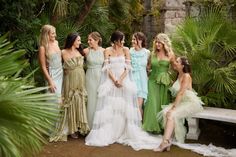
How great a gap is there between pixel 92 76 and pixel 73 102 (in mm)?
590

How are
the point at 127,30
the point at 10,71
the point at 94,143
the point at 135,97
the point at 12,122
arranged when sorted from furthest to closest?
the point at 127,30
the point at 135,97
the point at 94,143
the point at 10,71
the point at 12,122

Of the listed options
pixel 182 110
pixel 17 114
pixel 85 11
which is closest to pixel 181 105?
pixel 182 110

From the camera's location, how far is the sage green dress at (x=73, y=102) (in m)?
6.54

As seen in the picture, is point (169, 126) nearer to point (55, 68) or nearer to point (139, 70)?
point (139, 70)

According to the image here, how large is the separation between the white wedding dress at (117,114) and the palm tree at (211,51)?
1536 mm

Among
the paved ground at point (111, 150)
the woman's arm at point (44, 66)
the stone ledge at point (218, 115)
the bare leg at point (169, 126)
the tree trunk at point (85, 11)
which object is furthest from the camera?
the tree trunk at point (85, 11)

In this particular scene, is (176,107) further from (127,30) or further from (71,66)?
(127,30)

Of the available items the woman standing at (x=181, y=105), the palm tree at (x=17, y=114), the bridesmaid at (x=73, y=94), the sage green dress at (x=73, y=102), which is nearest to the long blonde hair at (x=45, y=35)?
the bridesmaid at (x=73, y=94)

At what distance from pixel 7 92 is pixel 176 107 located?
391cm

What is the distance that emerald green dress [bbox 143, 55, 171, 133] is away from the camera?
6.69 m

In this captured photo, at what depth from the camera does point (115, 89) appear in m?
6.70

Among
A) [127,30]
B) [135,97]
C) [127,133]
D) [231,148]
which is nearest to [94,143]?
[127,133]

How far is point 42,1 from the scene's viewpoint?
8.94 metres

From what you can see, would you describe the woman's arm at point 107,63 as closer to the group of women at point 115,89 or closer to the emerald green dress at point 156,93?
the group of women at point 115,89
